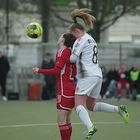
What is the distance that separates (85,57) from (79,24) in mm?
578

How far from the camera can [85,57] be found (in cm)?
1032

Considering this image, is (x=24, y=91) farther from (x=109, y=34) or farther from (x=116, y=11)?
(x=109, y=34)

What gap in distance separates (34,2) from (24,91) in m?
9.63

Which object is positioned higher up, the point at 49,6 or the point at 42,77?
the point at 49,6

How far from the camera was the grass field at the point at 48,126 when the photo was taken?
12320 mm

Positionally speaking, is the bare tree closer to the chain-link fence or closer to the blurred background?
the blurred background

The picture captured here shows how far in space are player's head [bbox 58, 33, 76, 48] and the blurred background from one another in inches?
585

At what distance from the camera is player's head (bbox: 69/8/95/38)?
10438 mm

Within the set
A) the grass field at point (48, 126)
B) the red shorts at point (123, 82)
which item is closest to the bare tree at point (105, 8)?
the red shorts at point (123, 82)

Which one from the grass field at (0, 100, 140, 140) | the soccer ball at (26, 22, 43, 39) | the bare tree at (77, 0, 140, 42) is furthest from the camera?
the bare tree at (77, 0, 140, 42)

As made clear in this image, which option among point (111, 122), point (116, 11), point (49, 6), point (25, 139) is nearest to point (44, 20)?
point (49, 6)

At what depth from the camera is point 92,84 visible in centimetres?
1034

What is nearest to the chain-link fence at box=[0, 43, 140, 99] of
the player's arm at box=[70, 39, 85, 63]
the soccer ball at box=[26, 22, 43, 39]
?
the soccer ball at box=[26, 22, 43, 39]

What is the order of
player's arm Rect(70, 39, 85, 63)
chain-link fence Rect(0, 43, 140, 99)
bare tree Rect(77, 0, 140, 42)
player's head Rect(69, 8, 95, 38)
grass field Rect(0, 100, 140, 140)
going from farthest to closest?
bare tree Rect(77, 0, 140, 42) < chain-link fence Rect(0, 43, 140, 99) < grass field Rect(0, 100, 140, 140) < player's head Rect(69, 8, 95, 38) < player's arm Rect(70, 39, 85, 63)
